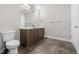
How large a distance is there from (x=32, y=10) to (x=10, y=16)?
4.31ft

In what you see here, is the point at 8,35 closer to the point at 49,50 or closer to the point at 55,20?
the point at 49,50

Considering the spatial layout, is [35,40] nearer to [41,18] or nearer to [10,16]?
[41,18]

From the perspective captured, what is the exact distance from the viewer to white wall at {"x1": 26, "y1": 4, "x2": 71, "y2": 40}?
3254mm

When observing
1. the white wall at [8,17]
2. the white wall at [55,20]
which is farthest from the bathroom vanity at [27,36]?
the white wall at [55,20]

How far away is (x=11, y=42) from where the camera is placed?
1943mm

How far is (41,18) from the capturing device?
325 centimetres

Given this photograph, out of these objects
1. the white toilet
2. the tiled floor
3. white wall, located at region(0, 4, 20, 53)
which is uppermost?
white wall, located at region(0, 4, 20, 53)

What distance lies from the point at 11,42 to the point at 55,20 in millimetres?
2563

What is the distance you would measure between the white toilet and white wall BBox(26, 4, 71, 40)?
1300 millimetres

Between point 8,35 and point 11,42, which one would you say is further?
point 8,35

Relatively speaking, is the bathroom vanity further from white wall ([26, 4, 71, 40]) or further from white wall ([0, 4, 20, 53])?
white wall ([26, 4, 71, 40])

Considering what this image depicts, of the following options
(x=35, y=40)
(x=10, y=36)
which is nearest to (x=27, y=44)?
(x=35, y=40)

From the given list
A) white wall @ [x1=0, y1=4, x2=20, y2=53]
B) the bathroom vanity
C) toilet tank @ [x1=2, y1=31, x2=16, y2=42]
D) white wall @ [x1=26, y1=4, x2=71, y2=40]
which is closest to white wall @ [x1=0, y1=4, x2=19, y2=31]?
white wall @ [x1=0, y1=4, x2=20, y2=53]

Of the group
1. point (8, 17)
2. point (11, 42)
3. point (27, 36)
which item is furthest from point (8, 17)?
point (27, 36)
